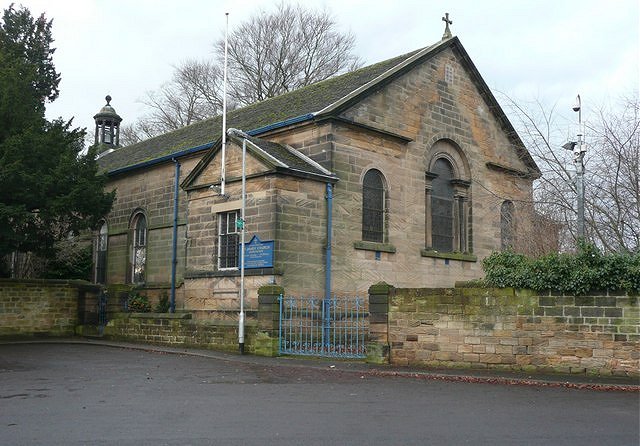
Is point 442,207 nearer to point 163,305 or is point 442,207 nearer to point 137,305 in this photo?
point 163,305

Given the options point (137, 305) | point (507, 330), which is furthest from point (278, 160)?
point (137, 305)

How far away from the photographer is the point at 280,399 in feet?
31.6

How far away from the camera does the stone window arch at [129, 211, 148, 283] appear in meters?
26.5

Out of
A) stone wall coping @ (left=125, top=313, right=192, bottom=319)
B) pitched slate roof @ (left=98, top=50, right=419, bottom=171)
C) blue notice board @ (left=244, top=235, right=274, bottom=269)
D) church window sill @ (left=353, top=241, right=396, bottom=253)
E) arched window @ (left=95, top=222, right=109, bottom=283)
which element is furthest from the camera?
arched window @ (left=95, top=222, right=109, bottom=283)

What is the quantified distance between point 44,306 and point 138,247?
15.8ft

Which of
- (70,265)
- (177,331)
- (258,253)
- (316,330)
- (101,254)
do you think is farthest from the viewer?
(101,254)

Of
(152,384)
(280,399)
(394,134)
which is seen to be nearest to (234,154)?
(394,134)

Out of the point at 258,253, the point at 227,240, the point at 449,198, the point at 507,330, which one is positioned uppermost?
the point at 449,198

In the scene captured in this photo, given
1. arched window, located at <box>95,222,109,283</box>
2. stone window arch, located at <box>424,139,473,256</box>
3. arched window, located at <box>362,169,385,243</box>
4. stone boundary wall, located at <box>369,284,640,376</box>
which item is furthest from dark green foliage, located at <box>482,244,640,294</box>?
arched window, located at <box>95,222,109,283</box>

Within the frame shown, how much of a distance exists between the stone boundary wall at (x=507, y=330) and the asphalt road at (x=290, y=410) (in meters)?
1.61

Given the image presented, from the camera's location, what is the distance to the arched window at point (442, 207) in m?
23.0

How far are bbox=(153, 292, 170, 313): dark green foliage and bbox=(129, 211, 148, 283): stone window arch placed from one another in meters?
2.92

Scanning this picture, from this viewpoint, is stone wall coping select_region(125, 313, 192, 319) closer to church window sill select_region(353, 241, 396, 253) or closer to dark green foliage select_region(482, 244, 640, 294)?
church window sill select_region(353, 241, 396, 253)

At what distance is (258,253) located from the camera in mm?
17891
